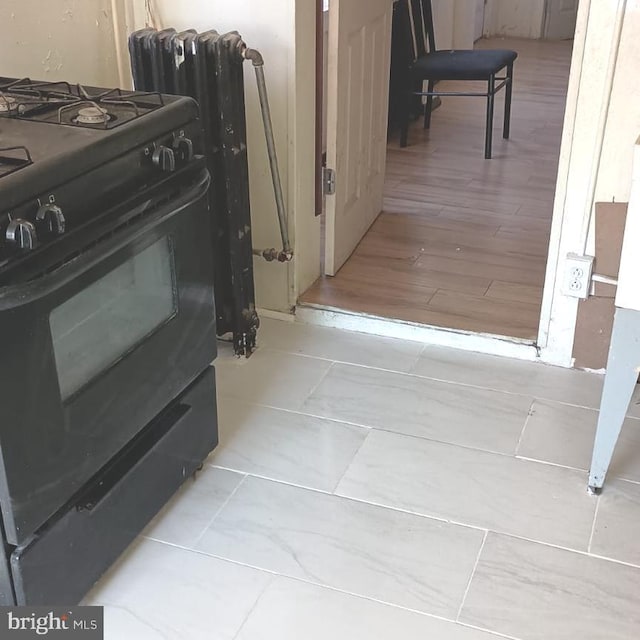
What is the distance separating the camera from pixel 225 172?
88.2 inches

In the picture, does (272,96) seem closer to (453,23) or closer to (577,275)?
(577,275)

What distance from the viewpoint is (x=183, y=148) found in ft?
5.36

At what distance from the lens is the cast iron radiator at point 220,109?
215 cm

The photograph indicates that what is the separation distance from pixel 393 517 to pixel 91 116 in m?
1.02

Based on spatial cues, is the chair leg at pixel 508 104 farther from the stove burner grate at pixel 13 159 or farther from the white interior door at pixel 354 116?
the stove burner grate at pixel 13 159

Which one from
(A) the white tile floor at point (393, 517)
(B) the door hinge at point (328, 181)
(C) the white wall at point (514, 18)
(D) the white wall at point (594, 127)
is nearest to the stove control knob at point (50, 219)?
(A) the white tile floor at point (393, 517)

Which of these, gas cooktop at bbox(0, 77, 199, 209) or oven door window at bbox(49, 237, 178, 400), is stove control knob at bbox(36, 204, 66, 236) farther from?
oven door window at bbox(49, 237, 178, 400)

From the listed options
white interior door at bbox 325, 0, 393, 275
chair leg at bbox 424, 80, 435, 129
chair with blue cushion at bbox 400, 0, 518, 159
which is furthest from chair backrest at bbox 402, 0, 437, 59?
white interior door at bbox 325, 0, 393, 275

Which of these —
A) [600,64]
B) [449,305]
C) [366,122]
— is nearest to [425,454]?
[449,305]

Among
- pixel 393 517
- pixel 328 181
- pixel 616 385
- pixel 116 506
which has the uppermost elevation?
pixel 328 181

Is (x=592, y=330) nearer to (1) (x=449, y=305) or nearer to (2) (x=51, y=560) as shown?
(1) (x=449, y=305)

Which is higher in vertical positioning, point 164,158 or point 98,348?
point 164,158

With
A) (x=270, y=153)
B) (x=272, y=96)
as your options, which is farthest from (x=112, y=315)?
(x=272, y=96)

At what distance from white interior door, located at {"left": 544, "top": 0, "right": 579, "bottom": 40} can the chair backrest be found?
2.66 m
